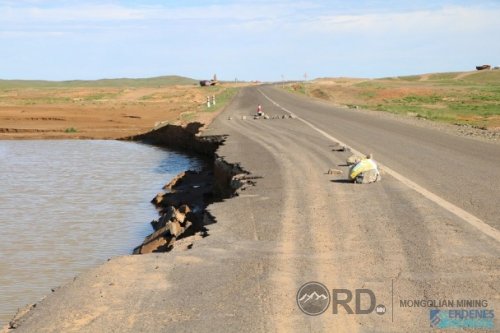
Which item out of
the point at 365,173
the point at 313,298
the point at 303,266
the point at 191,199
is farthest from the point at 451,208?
the point at 191,199

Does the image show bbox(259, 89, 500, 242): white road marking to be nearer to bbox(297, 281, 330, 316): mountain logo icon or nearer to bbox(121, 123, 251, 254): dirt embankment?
bbox(297, 281, 330, 316): mountain logo icon

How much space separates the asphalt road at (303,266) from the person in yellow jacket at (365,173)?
27 centimetres

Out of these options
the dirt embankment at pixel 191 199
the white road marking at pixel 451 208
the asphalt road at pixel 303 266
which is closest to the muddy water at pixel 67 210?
the dirt embankment at pixel 191 199

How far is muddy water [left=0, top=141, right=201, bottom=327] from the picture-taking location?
426 inches

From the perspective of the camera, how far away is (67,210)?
53.7 feet

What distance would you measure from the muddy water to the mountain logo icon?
4.38 m

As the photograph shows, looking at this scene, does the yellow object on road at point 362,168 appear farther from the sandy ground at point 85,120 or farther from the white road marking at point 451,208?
the sandy ground at point 85,120

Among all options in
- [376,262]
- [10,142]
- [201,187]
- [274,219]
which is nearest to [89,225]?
[201,187]

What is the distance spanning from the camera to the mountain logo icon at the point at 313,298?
5617 mm

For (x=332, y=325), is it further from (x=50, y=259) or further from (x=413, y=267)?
(x=50, y=259)

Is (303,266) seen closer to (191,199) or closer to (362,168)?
(362,168)

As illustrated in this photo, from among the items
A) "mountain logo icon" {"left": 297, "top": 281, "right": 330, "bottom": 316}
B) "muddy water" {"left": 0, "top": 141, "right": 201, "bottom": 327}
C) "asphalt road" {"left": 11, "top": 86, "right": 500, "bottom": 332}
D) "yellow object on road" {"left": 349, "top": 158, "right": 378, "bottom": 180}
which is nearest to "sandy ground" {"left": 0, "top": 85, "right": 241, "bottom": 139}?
"muddy water" {"left": 0, "top": 141, "right": 201, "bottom": 327}

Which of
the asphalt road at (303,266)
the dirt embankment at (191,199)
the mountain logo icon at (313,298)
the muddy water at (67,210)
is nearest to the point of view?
the asphalt road at (303,266)

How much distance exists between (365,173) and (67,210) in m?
7.99
